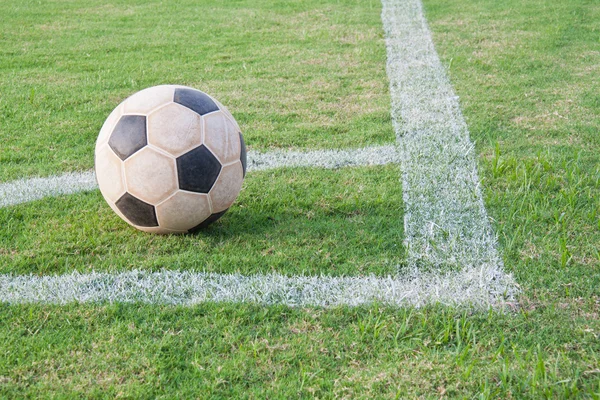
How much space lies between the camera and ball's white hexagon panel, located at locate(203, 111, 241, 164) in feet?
10.8

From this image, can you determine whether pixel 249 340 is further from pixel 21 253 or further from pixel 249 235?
pixel 21 253

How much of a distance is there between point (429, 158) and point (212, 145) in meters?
1.73

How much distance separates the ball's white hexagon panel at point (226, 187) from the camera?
329 cm

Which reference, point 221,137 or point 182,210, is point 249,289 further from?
point 221,137

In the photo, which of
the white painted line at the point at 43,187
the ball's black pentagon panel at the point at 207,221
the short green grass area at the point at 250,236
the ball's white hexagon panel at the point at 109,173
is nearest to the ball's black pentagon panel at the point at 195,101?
the ball's white hexagon panel at the point at 109,173

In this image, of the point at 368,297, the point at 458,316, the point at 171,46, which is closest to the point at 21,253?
the point at 368,297

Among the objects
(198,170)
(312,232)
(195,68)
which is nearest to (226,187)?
(198,170)

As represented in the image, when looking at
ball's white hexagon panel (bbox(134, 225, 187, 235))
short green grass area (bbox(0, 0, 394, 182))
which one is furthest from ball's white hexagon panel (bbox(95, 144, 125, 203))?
short green grass area (bbox(0, 0, 394, 182))

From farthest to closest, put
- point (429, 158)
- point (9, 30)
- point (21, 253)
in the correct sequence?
1. point (9, 30)
2. point (429, 158)
3. point (21, 253)

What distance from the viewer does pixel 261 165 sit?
4.37 m

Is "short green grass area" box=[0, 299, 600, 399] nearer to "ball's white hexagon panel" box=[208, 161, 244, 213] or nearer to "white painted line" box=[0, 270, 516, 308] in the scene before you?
"white painted line" box=[0, 270, 516, 308]

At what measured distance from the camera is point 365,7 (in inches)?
347

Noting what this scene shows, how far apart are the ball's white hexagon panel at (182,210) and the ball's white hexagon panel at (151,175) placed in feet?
0.14

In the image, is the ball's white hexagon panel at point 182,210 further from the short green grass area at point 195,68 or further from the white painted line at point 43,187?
the short green grass area at point 195,68
